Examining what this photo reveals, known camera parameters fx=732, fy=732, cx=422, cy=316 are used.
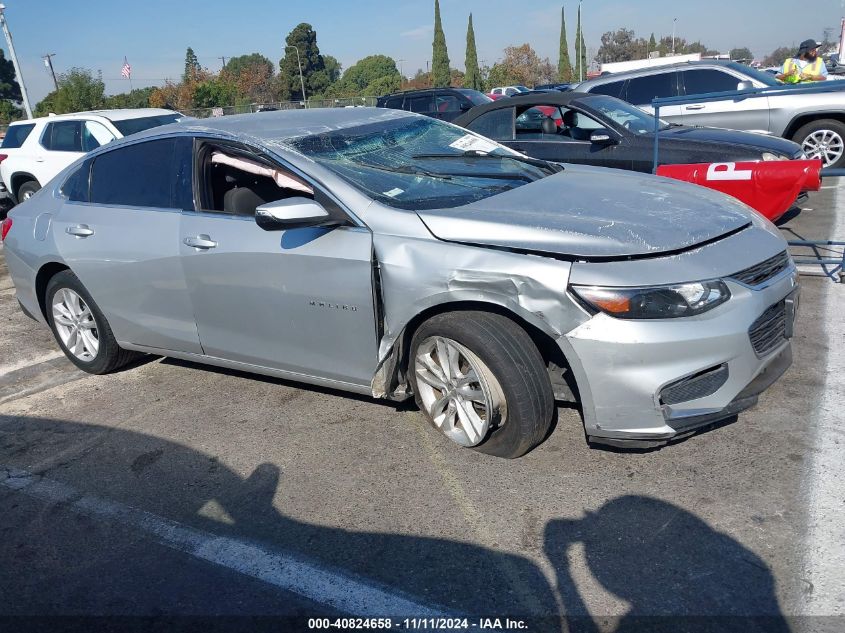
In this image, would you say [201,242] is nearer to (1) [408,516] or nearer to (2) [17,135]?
(1) [408,516]

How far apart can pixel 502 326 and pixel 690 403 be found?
859mm

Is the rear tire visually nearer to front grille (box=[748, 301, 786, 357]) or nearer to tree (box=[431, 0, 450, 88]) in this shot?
front grille (box=[748, 301, 786, 357])

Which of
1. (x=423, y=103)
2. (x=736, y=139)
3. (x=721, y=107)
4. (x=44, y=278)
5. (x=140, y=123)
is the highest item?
(x=140, y=123)

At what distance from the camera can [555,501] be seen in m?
3.18

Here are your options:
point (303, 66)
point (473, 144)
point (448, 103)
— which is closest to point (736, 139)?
point (473, 144)

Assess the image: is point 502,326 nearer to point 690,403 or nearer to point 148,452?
point 690,403

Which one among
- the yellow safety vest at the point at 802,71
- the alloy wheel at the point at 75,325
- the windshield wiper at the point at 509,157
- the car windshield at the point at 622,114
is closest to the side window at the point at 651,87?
the yellow safety vest at the point at 802,71

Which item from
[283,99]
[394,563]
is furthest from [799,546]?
[283,99]

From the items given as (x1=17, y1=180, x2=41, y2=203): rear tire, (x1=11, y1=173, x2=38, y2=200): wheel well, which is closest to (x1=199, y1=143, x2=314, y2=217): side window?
(x1=11, y1=173, x2=38, y2=200): wheel well

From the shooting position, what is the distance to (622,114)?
316 inches

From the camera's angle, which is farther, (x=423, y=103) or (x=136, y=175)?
(x=423, y=103)

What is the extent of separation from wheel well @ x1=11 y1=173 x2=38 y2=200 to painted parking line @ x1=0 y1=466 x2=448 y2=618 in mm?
9605

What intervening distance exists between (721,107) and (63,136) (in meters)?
9.68

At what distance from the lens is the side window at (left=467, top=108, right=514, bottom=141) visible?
8305 millimetres
